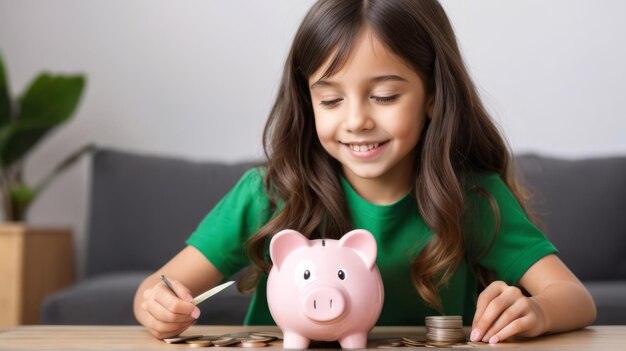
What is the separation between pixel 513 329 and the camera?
1.03 m

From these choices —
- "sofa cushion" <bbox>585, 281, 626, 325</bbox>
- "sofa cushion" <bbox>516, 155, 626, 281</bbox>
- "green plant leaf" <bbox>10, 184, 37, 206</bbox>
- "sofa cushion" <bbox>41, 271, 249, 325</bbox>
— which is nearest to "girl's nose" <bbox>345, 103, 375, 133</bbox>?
"sofa cushion" <bbox>41, 271, 249, 325</bbox>

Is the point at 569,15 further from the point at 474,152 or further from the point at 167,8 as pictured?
the point at 474,152

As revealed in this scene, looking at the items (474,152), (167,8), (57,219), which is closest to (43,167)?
(57,219)

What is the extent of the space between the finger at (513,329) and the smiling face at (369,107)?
11.4 inches

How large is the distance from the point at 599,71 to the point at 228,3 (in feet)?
4.43

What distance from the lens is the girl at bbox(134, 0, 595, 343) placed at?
44.6 inches

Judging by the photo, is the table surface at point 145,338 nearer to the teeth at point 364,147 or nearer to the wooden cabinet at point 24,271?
the teeth at point 364,147

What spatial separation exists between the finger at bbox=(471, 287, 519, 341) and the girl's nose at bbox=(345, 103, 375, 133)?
0.28 meters

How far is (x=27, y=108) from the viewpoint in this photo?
277 centimetres

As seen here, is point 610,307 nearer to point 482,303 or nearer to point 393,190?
point 393,190

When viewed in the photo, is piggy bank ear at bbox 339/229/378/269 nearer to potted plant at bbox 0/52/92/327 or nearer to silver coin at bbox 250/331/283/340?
silver coin at bbox 250/331/283/340

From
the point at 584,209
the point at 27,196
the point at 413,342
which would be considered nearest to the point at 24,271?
the point at 27,196

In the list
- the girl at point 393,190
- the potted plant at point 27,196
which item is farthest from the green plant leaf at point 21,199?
the girl at point 393,190

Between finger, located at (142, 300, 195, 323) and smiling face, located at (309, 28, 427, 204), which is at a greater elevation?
smiling face, located at (309, 28, 427, 204)
